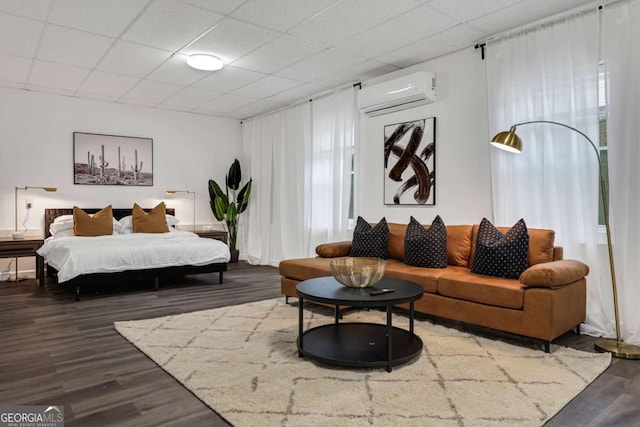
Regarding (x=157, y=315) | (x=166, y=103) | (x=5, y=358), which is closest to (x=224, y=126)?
(x=166, y=103)

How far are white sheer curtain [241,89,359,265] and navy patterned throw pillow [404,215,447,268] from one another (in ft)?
5.43

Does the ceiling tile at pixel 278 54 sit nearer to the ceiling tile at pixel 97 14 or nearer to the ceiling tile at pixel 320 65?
the ceiling tile at pixel 320 65

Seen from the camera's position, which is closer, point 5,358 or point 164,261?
point 5,358

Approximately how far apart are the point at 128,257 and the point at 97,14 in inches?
99.8

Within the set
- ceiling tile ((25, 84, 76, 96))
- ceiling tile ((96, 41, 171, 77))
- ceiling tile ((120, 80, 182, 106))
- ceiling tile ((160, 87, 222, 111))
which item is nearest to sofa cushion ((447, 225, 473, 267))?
ceiling tile ((96, 41, 171, 77))

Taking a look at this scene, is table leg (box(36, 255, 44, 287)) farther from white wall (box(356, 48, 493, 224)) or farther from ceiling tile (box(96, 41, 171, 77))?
white wall (box(356, 48, 493, 224))

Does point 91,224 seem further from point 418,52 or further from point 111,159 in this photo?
point 418,52

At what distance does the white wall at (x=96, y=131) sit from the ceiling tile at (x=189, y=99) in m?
0.38

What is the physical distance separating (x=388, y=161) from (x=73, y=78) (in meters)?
3.98

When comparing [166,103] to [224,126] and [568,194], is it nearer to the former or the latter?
[224,126]

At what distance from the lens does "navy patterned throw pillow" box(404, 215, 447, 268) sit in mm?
3965

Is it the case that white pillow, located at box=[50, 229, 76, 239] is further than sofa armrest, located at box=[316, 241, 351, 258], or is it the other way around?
white pillow, located at box=[50, 229, 76, 239]

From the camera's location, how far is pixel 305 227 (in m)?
6.46

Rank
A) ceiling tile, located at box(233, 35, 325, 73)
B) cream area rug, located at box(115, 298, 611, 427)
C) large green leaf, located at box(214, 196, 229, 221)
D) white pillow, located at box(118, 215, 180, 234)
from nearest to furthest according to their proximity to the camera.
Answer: cream area rug, located at box(115, 298, 611, 427) → ceiling tile, located at box(233, 35, 325, 73) → white pillow, located at box(118, 215, 180, 234) → large green leaf, located at box(214, 196, 229, 221)
